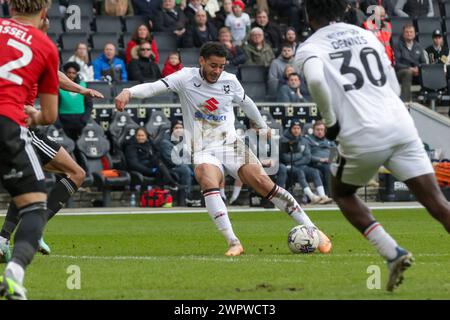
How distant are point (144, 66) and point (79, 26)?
7.97 feet

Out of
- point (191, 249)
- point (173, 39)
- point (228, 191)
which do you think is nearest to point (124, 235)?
point (191, 249)

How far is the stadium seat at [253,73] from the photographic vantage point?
27703 mm

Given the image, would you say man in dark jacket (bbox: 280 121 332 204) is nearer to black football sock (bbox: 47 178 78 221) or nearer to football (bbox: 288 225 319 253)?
football (bbox: 288 225 319 253)

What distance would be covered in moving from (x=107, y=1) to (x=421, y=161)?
19.6 meters

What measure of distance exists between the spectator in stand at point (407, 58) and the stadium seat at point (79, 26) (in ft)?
23.2

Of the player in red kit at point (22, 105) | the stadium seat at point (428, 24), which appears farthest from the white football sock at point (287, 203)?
the stadium seat at point (428, 24)

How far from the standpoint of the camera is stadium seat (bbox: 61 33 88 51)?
2689 cm

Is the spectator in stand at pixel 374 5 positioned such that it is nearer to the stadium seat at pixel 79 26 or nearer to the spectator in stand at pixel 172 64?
the spectator in stand at pixel 172 64

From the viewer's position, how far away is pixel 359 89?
9.67 metres

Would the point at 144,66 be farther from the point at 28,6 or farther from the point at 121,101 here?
the point at 28,6

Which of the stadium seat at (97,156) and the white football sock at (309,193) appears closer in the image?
the stadium seat at (97,156)

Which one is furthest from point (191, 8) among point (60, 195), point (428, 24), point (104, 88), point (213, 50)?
point (60, 195)

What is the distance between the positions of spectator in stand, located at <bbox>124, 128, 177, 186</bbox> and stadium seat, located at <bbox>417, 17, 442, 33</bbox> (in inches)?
328

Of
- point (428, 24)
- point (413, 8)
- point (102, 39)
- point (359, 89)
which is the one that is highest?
point (359, 89)
